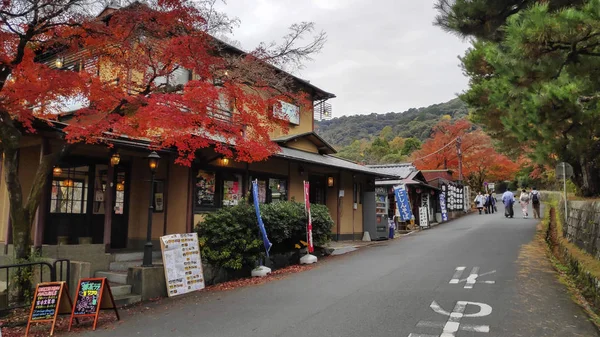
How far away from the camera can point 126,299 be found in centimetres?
859

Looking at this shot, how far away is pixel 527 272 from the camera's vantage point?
9977mm

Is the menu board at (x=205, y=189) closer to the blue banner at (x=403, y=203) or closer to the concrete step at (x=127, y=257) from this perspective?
the concrete step at (x=127, y=257)

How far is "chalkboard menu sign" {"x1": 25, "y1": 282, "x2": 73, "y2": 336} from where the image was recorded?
6523 millimetres

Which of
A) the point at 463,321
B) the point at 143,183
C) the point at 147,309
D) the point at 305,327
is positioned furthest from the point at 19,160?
the point at 463,321

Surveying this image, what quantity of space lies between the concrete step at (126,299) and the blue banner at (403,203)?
54.6 feet

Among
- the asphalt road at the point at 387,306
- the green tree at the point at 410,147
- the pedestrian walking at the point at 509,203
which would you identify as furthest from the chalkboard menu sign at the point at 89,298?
the green tree at the point at 410,147

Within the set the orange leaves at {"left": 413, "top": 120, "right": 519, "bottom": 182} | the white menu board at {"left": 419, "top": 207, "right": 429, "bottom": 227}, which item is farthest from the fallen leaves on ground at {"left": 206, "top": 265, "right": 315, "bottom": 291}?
the orange leaves at {"left": 413, "top": 120, "right": 519, "bottom": 182}

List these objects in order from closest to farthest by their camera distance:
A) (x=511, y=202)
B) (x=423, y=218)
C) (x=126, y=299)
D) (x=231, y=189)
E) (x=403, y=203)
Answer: (x=126, y=299) < (x=231, y=189) < (x=403, y=203) < (x=423, y=218) < (x=511, y=202)

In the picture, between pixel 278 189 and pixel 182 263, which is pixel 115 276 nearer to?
pixel 182 263

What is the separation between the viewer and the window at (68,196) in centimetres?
1082

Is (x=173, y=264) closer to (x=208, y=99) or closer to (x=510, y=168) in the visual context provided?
(x=208, y=99)

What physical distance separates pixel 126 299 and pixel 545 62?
878 centimetres

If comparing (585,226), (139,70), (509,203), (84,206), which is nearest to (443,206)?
(509,203)

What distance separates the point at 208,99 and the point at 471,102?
1082cm
